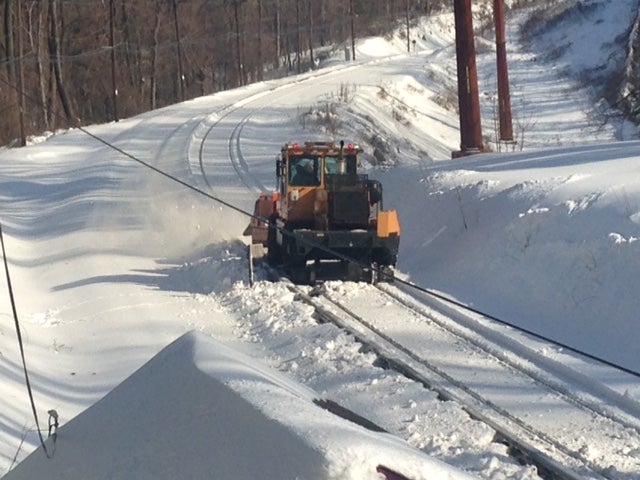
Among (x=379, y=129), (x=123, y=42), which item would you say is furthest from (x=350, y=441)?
(x=123, y=42)

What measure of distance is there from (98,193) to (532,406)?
23.0 m

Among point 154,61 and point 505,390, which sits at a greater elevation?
point 505,390

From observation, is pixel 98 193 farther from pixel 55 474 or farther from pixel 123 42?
pixel 123 42

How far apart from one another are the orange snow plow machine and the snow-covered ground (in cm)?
85

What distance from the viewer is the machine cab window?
770 inches

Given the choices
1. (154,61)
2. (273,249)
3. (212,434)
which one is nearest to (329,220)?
(273,249)

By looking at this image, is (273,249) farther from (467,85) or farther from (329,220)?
(467,85)

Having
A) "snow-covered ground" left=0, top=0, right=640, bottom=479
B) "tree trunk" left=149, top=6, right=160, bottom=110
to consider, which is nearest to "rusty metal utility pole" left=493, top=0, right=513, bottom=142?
"snow-covered ground" left=0, top=0, right=640, bottom=479

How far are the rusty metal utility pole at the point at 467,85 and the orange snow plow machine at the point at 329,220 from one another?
12.6 meters

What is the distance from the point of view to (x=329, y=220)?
1875 centimetres

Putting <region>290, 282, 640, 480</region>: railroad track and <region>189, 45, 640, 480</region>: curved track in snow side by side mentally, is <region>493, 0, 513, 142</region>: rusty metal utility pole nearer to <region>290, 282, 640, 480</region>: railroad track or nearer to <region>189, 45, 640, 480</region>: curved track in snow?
<region>189, 45, 640, 480</region>: curved track in snow

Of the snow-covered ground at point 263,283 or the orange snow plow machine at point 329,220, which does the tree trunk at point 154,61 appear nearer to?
the snow-covered ground at point 263,283

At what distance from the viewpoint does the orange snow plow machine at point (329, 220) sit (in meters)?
18.4

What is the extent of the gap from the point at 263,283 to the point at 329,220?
5.10ft
